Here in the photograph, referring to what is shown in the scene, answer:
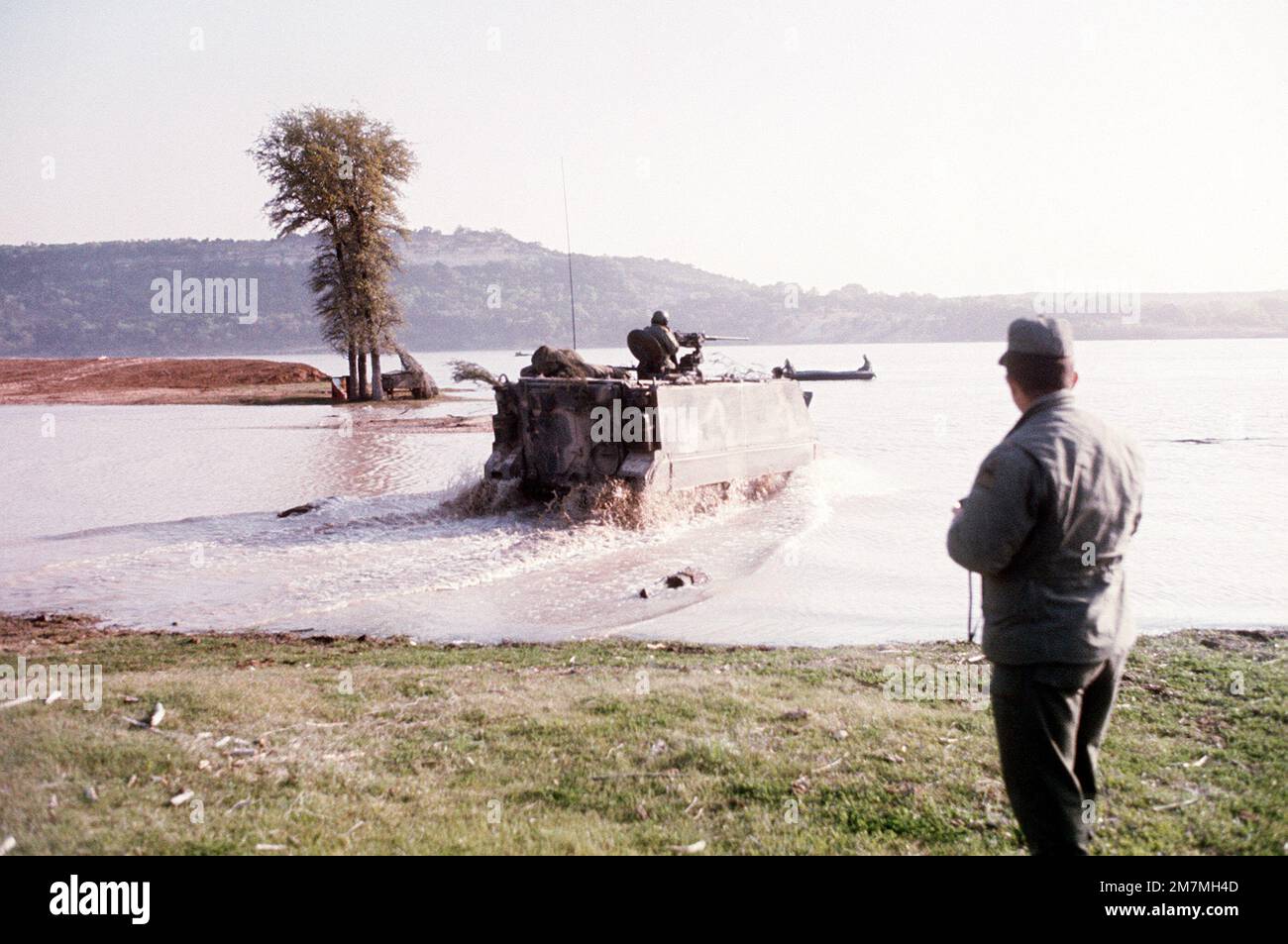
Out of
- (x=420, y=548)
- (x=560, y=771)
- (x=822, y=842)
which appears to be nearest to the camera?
(x=822, y=842)

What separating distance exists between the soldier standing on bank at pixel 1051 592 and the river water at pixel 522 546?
18.9 feet

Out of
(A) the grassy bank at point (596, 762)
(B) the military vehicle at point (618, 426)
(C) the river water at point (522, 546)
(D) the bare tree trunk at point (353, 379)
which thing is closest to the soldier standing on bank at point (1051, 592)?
(A) the grassy bank at point (596, 762)

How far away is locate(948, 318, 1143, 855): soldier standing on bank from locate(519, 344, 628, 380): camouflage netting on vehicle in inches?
514

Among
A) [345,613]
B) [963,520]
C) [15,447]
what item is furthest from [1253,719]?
[15,447]

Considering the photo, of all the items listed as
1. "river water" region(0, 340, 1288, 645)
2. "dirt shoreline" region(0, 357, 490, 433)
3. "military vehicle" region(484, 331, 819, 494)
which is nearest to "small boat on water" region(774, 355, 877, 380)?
"river water" region(0, 340, 1288, 645)

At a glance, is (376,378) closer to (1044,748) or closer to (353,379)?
(353,379)

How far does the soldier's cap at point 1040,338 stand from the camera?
12.3 ft

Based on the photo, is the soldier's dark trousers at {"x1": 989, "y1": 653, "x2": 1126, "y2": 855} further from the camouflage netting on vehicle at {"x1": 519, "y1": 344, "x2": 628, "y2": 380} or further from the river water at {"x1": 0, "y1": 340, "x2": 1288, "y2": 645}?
the camouflage netting on vehicle at {"x1": 519, "y1": 344, "x2": 628, "y2": 380}

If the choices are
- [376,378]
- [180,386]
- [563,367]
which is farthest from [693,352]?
[180,386]

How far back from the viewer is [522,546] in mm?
14070

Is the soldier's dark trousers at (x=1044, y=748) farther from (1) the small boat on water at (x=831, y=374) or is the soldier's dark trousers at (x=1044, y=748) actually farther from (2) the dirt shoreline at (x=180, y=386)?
(2) the dirt shoreline at (x=180, y=386)
